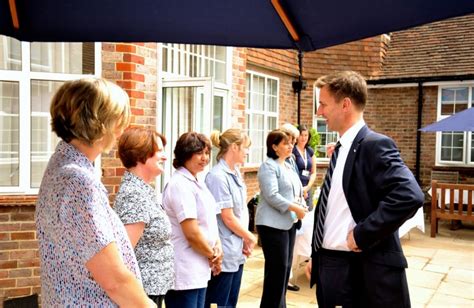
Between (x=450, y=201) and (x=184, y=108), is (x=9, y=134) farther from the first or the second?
(x=450, y=201)

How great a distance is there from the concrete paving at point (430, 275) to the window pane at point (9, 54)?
10.9 ft

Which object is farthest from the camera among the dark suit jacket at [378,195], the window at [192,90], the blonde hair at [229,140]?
the window at [192,90]

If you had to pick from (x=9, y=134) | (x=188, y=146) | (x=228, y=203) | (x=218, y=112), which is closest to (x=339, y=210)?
(x=188, y=146)

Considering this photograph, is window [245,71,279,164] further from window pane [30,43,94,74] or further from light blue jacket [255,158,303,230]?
light blue jacket [255,158,303,230]

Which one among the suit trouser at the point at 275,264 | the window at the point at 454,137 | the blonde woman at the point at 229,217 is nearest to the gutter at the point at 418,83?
the window at the point at 454,137

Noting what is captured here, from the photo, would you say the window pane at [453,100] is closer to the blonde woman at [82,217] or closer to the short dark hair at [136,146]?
the short dark hair at [136,146]

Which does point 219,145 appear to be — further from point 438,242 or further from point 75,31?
point 438,242

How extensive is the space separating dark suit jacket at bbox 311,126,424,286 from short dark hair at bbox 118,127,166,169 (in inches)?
43.2

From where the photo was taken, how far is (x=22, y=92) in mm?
4324

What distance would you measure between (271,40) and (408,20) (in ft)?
2.25

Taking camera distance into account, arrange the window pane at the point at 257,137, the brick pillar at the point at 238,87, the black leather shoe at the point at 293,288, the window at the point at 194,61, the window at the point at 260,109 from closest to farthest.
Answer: the black leather shoe at the point at 293,288 < the window at the point at 194,61 < the brick pillar at the point at 238,87 < the window at the point at 260,109 < the window pane at the point at 257,137

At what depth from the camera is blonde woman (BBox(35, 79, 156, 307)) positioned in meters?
1.46

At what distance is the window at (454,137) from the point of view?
1135 centimetres

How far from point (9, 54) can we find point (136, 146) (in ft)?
8.07
